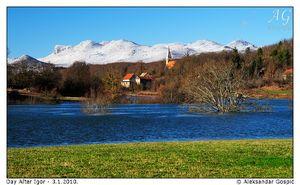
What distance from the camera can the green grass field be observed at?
13.0 meters

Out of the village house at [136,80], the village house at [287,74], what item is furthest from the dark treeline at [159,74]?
the village house at [136,80]

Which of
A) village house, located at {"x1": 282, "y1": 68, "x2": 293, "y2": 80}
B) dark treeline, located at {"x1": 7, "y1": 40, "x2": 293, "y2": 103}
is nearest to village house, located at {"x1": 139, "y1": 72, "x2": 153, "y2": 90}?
dark treeline, located at {"x1": 7, "y1": 40, "x2": 293, "y2": 103}

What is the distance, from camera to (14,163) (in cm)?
1462

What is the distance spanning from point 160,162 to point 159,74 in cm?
3974

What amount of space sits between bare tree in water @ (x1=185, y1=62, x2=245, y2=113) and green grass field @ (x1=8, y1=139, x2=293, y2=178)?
28748 millimetres

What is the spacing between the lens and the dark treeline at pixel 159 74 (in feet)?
138

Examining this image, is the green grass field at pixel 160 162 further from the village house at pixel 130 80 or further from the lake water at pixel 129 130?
the village house at pixel 130 80

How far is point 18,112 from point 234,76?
833 inches

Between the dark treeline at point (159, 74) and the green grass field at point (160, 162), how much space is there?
20.9m
